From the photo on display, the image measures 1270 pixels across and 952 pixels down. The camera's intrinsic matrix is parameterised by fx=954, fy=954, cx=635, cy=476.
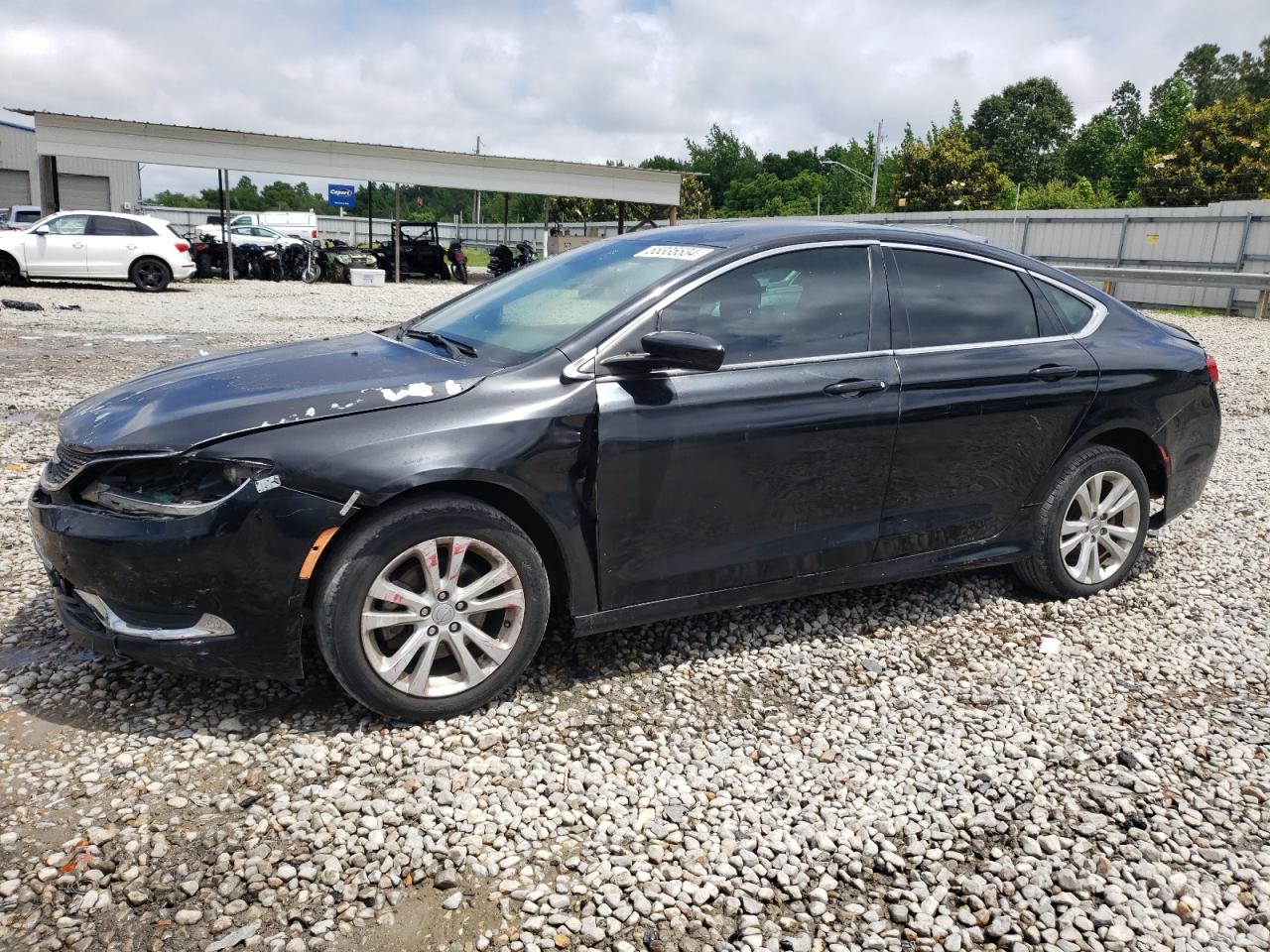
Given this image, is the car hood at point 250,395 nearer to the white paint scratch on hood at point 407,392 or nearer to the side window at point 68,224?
the white paint scratch on hood at point 407,392

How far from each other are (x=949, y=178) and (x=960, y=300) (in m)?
48.3

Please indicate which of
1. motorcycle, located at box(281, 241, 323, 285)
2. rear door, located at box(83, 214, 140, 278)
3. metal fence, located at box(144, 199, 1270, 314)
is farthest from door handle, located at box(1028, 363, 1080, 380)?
motorcycle, located at box(281, 241, 323, 285)

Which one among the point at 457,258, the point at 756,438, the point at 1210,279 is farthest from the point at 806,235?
the point at 457,258

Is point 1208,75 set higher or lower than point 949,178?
higher

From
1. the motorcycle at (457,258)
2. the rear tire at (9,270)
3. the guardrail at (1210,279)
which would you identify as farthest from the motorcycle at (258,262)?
the guardrail at (1210,279)

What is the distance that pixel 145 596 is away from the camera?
2949mm

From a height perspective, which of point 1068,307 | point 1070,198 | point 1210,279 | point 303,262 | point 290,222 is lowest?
point 303,262

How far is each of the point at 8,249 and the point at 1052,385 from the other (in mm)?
20939

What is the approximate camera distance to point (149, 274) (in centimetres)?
2058

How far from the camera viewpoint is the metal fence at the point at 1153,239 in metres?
23.3

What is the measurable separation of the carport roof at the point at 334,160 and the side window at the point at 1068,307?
85.9 feet

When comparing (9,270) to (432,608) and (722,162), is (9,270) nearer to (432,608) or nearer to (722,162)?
(432,608)

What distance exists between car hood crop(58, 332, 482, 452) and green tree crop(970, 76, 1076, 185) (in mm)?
78216

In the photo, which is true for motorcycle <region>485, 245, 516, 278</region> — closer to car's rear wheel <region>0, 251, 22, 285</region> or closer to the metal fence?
the metal fence
